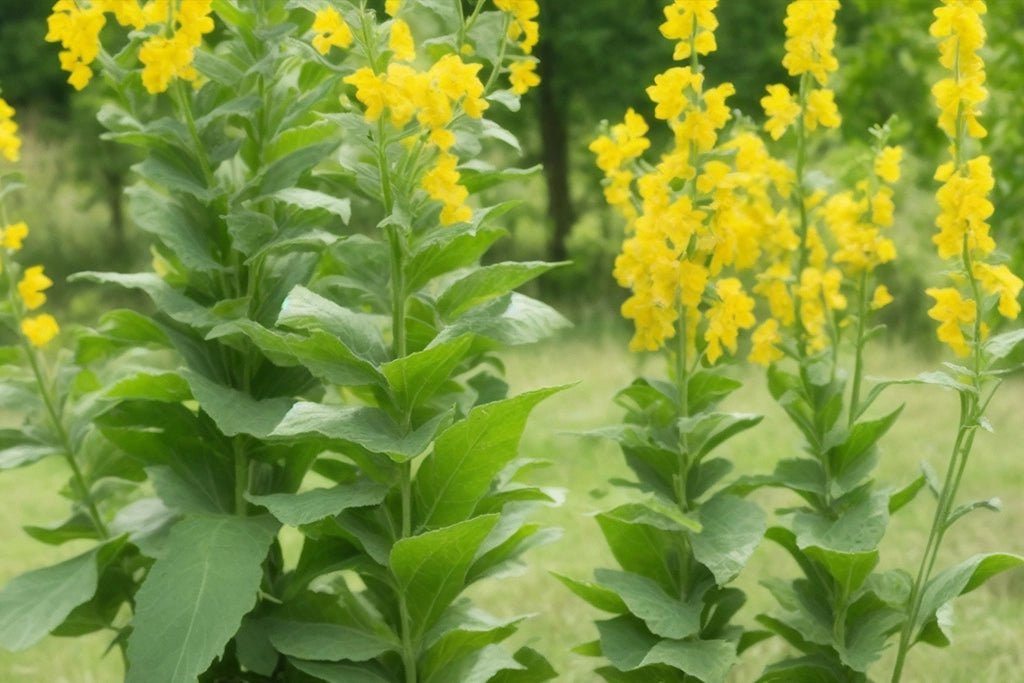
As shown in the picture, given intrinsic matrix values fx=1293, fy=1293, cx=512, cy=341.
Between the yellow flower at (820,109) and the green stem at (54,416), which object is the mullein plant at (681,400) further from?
the green stem at (54,416)

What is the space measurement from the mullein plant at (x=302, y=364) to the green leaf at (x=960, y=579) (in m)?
0.78

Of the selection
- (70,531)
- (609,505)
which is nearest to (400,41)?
(70,531)

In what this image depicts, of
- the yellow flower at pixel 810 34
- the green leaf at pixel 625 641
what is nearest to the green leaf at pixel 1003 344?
the yellow flower at pixel 810 34

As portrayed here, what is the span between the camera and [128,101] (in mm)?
2859

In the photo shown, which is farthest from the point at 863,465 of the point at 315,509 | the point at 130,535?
the point at 130,535

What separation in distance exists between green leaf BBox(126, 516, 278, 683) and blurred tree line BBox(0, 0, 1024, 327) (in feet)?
16.3

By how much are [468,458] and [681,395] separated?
527 millimetres

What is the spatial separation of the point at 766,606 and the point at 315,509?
8.23ft

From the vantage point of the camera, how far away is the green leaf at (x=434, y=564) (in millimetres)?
2371

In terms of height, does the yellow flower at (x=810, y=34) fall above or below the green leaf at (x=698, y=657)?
above

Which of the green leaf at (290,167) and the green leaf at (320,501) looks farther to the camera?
the green leaf at (290,167)

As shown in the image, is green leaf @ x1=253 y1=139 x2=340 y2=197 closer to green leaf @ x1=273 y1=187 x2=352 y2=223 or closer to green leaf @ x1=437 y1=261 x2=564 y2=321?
green leaf @ x1=273 y1=187 x2=352 y2=223

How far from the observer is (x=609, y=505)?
5.85m

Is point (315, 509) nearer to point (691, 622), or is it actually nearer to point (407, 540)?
point (407, 540)
